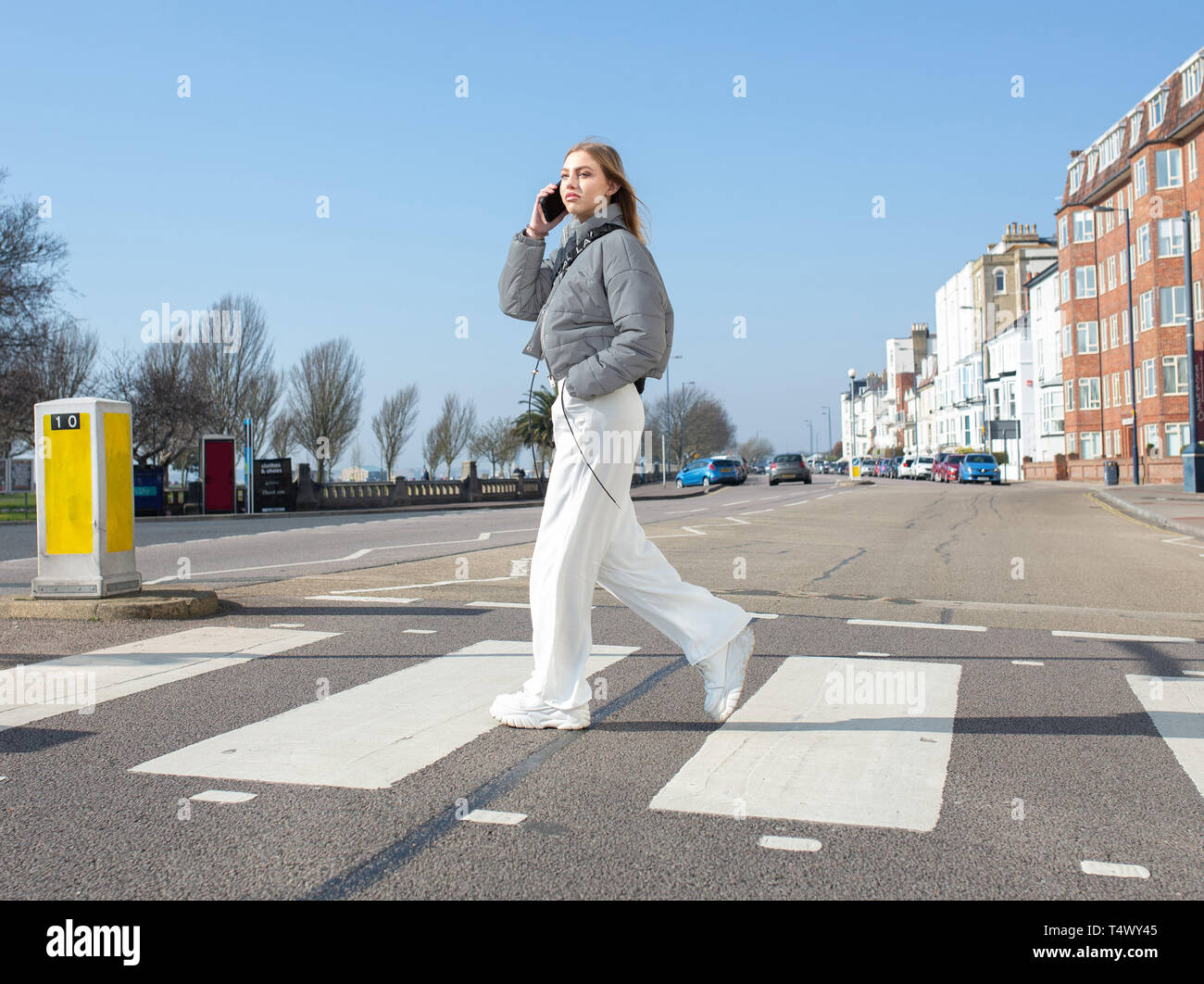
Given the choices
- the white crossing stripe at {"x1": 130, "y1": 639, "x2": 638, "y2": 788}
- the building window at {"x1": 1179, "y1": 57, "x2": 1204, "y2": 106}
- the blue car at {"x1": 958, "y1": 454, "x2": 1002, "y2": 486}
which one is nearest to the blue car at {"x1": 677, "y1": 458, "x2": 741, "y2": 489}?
the blue car at {"x1": 958, "y1": 454, "x2": 1002, "y2": 486}

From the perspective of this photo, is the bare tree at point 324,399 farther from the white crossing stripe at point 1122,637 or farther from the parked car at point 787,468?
the white crossing stripe at point 1122,637

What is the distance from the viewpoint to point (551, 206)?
402 cm

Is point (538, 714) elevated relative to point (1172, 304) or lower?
lower

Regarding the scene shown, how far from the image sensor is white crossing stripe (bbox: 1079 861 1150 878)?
2.55 metres

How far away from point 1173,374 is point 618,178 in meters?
51.4

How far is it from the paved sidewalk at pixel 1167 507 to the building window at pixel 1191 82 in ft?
77.0

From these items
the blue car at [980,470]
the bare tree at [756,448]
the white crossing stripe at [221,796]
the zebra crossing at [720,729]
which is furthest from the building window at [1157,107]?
the bare tree at [756,448]

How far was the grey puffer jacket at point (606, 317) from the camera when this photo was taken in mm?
3596

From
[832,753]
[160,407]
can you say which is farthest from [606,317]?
[160,407]

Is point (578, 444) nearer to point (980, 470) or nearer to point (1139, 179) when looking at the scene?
point (980, 470)

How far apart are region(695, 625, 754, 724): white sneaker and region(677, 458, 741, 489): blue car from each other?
4997 centimetres

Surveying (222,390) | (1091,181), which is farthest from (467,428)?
(1091,181)

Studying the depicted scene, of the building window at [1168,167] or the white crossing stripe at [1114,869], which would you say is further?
the building window at [1168,167]

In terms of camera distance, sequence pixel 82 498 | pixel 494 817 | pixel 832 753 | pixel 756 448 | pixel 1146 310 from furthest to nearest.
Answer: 1. pixel 756 448
2. pixel 1146 310
3. pixel 82 498
4. pixel 832 753
5. pixel 494 817
